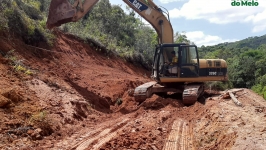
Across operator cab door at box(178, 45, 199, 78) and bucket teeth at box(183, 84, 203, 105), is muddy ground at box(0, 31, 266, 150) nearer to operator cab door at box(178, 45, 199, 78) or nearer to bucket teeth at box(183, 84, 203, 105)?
bucket teeth at box(183, 84, 203, 105)

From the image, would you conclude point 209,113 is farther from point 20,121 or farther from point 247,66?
point 247,66

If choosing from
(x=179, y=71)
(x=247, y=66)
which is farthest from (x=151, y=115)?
(x=247, y=66)

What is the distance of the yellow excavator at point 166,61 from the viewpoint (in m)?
10.4

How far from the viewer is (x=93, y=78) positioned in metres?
13.5

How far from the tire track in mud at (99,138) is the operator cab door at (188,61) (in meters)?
4.61

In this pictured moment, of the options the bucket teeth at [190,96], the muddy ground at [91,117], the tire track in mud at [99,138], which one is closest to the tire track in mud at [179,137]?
the muddy ground at [91,117]

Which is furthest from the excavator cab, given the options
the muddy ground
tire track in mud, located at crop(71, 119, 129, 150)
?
tire track in mud, located at crop(71, 119, 129, 150)

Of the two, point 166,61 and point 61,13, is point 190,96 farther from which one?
point 61,13

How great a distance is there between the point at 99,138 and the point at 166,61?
5999 millimetres

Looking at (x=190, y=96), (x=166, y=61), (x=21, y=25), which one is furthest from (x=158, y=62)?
(x=21, y=25)

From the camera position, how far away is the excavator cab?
11523 mm

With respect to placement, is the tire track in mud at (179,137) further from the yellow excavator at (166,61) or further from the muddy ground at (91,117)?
the yellow excavator at (166,61)

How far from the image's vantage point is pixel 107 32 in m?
25.1

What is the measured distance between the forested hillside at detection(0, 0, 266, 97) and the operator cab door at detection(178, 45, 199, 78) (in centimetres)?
594
